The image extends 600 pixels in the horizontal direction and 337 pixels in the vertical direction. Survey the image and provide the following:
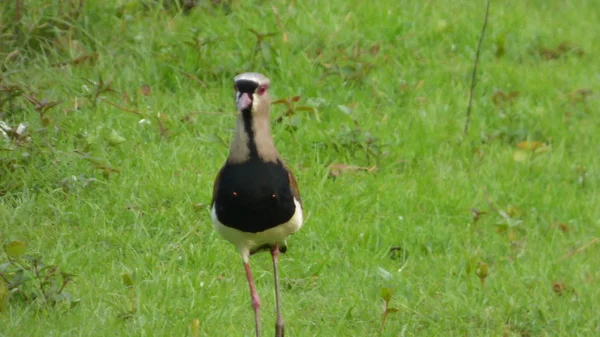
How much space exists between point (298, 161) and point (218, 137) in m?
0.52

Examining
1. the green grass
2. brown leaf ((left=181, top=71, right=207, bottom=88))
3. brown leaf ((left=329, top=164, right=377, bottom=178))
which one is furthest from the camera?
brown leaf ((left=181, top=71, right=207, bottom=88))

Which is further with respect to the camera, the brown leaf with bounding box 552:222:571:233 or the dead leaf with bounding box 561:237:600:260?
the brown leaf with bounding box 552:222:571:233

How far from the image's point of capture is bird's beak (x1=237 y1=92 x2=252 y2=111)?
4508 mm

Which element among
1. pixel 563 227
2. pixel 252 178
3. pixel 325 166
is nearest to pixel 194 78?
pixel 325 166

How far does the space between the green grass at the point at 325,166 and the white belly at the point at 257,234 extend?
541 mm

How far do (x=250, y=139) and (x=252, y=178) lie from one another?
0.53 feet

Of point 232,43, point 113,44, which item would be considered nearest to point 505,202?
point 232,43

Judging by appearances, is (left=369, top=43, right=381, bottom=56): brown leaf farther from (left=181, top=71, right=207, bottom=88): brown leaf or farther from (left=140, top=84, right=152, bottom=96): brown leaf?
(left=140, top=84, right=152, bottom=96): brown leaf

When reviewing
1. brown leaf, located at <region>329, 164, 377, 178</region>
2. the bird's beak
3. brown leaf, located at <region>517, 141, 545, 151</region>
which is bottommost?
brown leaf, located at <region>517, 141, 545, 151</region>

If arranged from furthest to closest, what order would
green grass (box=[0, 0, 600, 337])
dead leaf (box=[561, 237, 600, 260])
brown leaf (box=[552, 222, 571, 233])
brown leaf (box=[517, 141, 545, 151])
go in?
brown leaf (box=[517, 141, 545, 151]), brown leaf (box=[552, 222, 571, 233]), dead leaf (box=[561, 237, 600, 260]), green grass (box=[0, 0, 600, 337])

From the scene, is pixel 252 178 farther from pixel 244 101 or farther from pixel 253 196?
pixel 244 101

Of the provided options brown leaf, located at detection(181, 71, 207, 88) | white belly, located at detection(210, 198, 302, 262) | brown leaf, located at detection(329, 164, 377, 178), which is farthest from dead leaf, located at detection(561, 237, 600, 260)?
brown leaf, located at detection(181, 71, 207, 88)

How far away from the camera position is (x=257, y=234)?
15.6 ft

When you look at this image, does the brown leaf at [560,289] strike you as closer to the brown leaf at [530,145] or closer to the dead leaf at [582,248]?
the dead leaf at [582,248]
